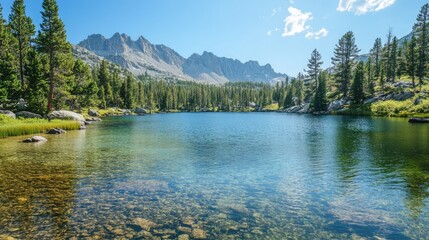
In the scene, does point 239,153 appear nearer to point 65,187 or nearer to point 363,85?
point 65,187

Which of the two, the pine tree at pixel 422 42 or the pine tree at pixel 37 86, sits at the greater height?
the pine tree at pixel 422 42

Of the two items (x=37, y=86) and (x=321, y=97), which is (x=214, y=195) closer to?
(x=37, y=86)

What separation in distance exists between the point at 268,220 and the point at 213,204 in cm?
306

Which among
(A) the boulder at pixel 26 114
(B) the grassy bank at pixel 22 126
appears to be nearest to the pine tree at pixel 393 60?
(B) the grassy bank at pixel 22 126

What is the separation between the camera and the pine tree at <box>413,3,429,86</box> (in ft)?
327

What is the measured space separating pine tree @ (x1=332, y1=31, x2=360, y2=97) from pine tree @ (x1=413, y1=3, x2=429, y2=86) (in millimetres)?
23428

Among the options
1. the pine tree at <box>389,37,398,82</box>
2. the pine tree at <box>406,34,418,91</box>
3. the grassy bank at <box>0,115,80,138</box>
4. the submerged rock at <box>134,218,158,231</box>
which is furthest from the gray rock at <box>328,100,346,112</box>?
the submerged rock at <box>134,218,158,231</box>

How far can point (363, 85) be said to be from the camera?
109 meters

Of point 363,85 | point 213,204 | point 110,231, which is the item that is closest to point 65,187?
point 110,231

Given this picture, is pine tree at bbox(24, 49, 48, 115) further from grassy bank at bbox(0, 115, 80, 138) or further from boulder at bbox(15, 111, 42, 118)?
grassy bank at bbox(0, 115, 80, 138)

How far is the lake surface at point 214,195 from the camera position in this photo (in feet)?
37.3

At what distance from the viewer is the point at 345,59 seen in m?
124

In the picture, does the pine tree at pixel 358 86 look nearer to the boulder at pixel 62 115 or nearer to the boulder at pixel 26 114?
the boulder at pixel 62 115

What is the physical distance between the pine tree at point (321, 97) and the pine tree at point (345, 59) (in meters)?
6.09
